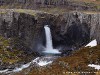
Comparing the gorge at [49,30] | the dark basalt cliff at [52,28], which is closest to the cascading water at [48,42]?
the gorge at [49,30]

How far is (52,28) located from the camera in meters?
185

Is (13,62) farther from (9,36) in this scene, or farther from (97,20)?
(97,20)

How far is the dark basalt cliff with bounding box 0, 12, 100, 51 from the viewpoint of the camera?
168375mm

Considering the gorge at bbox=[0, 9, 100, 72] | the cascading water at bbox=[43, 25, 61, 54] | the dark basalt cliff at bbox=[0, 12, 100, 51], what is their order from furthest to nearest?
the cascading water at bbox=[43, 25, 61, 54] < the dark basalt cliff at bbox=[0, 12, 100, 51] < the gorge at bbox=[0, 9, 100, 72]

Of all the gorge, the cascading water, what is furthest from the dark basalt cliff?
the cascading water

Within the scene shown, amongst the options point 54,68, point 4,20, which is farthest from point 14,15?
point 54,68

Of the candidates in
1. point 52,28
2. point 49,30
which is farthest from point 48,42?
point 52,28

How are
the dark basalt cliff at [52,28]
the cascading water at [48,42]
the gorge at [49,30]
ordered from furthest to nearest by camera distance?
the cascading water at [48,42], the dark basalt cliff at [52,28], the gorge at [49,30]

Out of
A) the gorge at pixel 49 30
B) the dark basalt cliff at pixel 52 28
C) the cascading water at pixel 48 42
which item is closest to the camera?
the gorge at pixel 49 30

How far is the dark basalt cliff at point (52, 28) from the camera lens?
168375mm

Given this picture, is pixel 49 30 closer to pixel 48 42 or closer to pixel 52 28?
pixel 52 28

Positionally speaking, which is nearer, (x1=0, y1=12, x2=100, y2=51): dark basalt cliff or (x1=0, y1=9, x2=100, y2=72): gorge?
(x1=0, y1=9, x2=100, y2=72): gorge

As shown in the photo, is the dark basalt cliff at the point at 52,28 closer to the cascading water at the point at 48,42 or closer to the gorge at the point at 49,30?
the gorge at the point at 49,30

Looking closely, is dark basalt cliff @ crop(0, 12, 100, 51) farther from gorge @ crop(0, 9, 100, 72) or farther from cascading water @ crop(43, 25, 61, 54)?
cascading water @ crop(43, 25, 61, 54)
